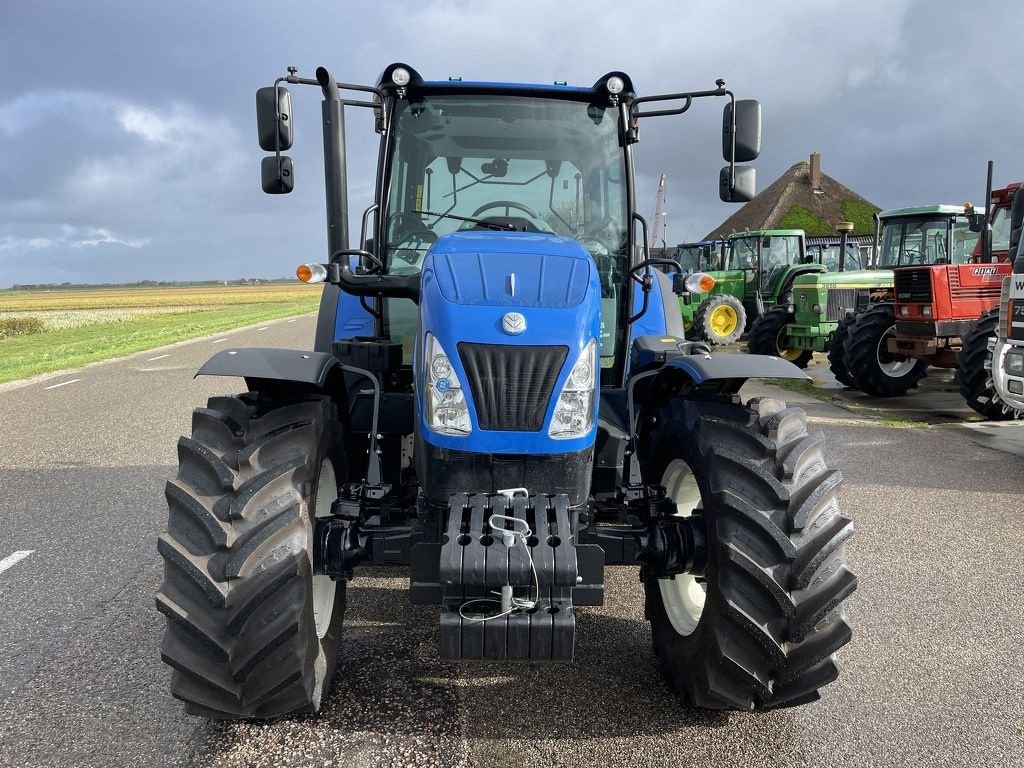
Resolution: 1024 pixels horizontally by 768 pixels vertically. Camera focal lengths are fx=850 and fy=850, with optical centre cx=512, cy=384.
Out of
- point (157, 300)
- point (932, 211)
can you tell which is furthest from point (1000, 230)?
point (157, 300)

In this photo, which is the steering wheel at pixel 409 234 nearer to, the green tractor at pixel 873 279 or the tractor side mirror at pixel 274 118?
the tractor side mirror at pixel 274 118

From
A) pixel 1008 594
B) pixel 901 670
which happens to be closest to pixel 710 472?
pixel 901 670

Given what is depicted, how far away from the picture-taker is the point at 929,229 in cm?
1427

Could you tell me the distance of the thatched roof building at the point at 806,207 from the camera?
185ft

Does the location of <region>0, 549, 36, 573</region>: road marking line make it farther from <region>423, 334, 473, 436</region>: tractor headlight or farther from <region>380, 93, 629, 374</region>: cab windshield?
<region>423, 334, 473, 436</region>: tractor headlight

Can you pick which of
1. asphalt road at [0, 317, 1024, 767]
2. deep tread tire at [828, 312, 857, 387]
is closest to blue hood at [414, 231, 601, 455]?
asphalt road at [0, 317, 1024, 767]

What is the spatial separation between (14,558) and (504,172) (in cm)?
360

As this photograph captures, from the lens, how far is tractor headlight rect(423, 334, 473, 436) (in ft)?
9.23

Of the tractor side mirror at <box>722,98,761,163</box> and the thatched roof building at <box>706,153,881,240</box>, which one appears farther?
the thatched roof building at <box>706,153,881,240</box>

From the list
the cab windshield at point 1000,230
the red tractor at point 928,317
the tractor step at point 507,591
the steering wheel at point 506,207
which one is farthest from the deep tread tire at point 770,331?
the tractor step at point 507,591

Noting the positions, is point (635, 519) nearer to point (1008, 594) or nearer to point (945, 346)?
Answer: point (1008, 594)

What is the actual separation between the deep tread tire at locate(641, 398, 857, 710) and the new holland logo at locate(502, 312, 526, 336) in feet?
2.73

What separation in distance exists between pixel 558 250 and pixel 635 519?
1.10m

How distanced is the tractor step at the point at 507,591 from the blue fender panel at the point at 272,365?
35.5 inches
